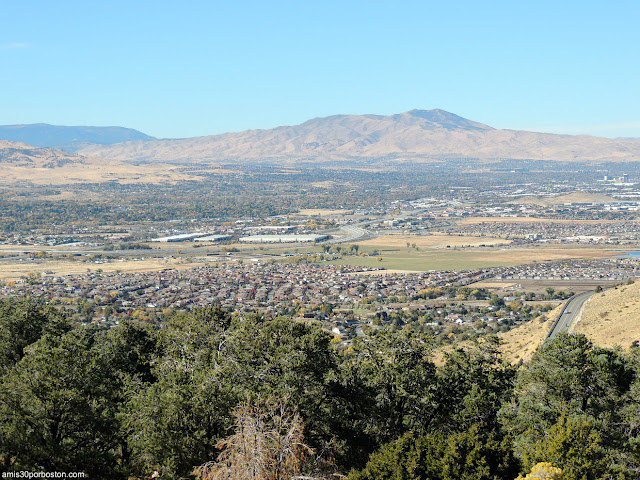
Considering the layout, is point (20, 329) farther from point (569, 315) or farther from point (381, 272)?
point (381, 272)

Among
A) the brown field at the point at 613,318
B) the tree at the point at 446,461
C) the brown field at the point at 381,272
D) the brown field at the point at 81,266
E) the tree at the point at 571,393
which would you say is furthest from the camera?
the brown field at the point at 81,266

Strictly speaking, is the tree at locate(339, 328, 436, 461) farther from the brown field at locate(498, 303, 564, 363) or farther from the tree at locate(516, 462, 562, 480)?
the brown field at locate(498, 303, 564, 363)

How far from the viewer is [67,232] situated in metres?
157

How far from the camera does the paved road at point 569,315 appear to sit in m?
45.1

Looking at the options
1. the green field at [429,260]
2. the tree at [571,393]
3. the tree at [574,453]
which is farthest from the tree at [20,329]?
the green field at [429,260]

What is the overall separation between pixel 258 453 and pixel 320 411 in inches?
211

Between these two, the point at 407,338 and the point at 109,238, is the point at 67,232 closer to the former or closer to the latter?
the point at 109,238

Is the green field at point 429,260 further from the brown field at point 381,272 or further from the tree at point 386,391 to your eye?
the tree at point 386,391

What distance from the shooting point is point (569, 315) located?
→ 165ft

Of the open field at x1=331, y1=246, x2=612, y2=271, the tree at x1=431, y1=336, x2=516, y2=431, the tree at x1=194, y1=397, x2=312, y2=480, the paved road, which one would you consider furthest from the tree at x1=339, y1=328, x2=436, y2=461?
the open field at x1=331, y1=246, x2=612, y2=271

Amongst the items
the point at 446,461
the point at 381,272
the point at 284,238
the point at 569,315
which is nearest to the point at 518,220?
the point at 284,238

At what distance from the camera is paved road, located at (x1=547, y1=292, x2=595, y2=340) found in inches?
1775

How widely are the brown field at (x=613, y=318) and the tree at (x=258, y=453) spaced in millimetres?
20942

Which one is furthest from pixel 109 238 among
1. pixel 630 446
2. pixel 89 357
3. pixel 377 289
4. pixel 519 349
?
pixel 630 446
